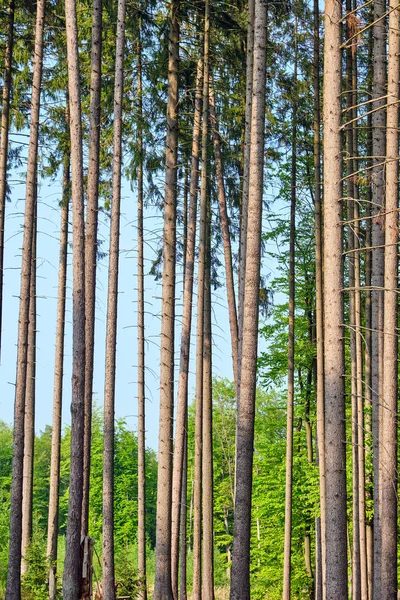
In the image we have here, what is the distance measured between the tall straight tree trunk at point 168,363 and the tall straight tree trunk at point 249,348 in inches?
154

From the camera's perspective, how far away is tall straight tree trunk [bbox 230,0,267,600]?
452 inches

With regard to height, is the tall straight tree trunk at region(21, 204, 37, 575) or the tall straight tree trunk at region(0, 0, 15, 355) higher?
the tall straight tree trunk at region(0, 0, 15, 355)

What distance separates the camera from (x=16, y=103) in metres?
21.9

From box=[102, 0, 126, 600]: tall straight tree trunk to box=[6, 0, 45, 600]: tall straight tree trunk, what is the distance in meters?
1.63

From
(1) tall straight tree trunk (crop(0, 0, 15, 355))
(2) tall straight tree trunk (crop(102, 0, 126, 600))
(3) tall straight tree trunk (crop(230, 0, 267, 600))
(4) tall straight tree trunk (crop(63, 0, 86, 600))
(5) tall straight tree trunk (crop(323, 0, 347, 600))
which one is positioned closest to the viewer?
(5) tall straight tree trunk (crop(323, 0, 347, 600))

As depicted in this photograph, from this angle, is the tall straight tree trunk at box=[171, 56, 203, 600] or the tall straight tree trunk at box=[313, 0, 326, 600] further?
the tall straight tree trunk at box=[313, 0, 326, 600]

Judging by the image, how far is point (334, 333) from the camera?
30.0 feet

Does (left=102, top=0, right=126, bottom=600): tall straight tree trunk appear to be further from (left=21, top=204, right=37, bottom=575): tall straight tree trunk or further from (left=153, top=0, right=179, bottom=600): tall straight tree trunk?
(left=21, top=204, right=37, bottom=575): tall straight tree trunk

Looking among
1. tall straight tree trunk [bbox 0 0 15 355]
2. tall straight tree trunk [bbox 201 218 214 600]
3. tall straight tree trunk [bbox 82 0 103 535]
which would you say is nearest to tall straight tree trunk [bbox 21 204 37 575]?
tall straight tree trunk [bbox 0 0 15 355]

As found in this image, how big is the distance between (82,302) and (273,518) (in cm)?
2046

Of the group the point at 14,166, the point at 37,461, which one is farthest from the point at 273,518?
the point at 37,461

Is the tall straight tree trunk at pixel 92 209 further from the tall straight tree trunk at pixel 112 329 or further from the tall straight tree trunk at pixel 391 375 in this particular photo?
the tall straight tree trunk at pixel 391 375

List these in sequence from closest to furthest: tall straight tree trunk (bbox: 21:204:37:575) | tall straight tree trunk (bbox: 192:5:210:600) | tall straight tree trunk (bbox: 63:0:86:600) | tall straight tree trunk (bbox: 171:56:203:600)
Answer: tall straight tree trunk (bbox: 63:0:86:600), tall straight tree trunk (bbox: 171:56:203:600), tall straight tree trunk (bbox: 192:5:210:600), tall straight tree trunk (bbox: 21:204:37:575)

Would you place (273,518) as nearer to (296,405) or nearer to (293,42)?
(296,405)
